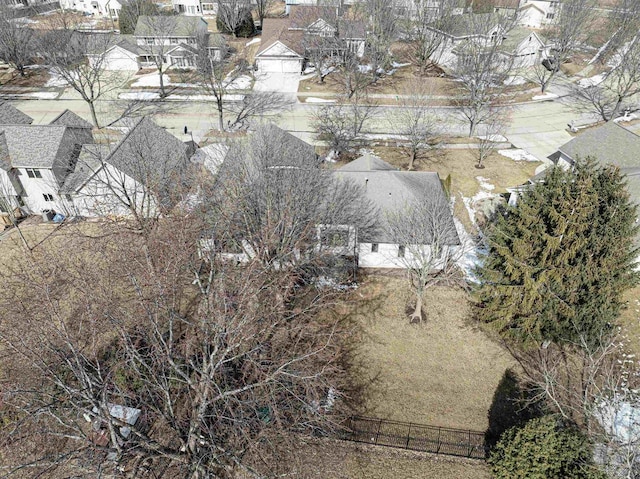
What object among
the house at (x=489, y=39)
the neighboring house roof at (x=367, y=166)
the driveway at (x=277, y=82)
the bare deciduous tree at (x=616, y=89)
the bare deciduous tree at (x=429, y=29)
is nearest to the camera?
the neighboring house roof at (x=367, y=166)

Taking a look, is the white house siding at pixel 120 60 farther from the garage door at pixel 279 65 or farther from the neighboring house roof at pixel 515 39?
the neighboring house roof at pixel 515 39

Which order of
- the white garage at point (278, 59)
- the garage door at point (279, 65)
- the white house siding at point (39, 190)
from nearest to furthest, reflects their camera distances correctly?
the white house siding at point (39, 190), the white garage at point (278, 59), the garage door at point (279, 65)

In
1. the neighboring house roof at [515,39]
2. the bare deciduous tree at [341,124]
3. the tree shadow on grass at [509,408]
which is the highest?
the neighboring house roof at [515,39]

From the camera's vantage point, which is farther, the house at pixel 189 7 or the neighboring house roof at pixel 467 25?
the house at pixel 189 7

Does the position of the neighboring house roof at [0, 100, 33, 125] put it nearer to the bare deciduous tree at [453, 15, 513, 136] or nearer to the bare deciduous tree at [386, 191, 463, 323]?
the bare deciduous tree at [386, 191, 463, 323]

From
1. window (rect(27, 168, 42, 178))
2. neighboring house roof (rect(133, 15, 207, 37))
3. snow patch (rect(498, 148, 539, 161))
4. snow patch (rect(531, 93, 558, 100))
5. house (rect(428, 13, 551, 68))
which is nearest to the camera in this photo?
window (rect(27, 168, 42, 178))

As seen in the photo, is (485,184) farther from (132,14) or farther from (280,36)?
(132,14)

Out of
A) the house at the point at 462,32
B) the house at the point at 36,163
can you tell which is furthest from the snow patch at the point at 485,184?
the house at the point at 36,163

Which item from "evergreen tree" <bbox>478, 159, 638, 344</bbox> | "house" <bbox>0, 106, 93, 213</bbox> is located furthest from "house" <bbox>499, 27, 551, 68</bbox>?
"house" <bbox>0, 106, 93, 213</bbox>
